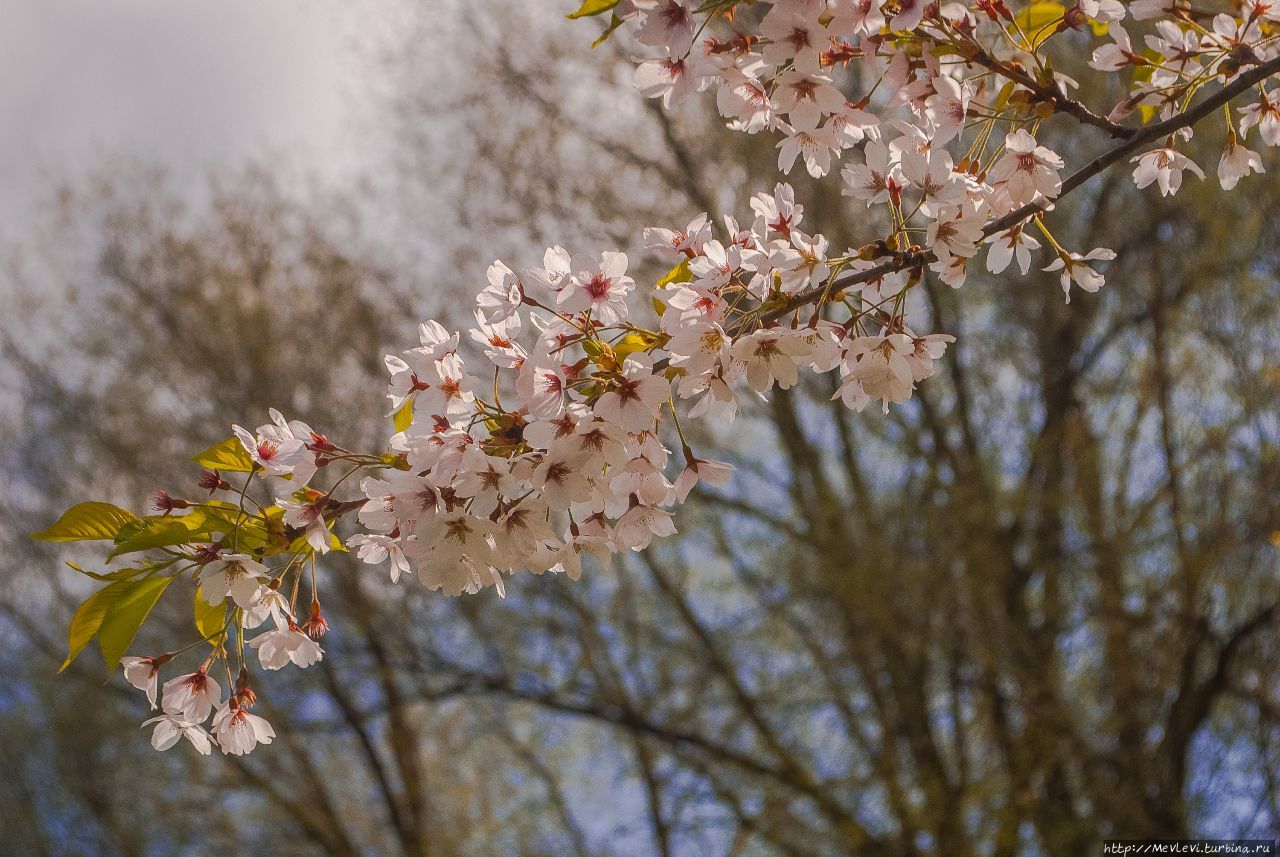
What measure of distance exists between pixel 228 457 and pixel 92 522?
5.4 inches

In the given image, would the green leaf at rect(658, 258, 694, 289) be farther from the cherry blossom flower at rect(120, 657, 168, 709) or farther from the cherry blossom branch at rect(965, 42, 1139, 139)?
the cherry blossom flower at rect(120, 657, 168, 709)

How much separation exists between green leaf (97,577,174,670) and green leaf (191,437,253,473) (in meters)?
0.13

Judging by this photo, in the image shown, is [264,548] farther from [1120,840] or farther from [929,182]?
[1120,840]

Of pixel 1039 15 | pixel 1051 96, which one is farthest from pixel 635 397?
pixel 1039 15

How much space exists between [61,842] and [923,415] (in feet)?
22.4

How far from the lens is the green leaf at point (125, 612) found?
3.10 ft

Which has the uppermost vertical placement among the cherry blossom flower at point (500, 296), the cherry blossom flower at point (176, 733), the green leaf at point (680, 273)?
the green leaf at point (680, 273)

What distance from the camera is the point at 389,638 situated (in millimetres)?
6027

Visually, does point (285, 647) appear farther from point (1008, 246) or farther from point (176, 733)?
point (1008, 246)

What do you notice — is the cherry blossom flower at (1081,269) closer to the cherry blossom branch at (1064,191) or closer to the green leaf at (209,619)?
the cherry blossom branch at (1064,191)

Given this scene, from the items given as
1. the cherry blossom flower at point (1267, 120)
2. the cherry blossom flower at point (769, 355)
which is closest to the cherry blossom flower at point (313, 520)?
the cherry blossom flower at point (769, 355)

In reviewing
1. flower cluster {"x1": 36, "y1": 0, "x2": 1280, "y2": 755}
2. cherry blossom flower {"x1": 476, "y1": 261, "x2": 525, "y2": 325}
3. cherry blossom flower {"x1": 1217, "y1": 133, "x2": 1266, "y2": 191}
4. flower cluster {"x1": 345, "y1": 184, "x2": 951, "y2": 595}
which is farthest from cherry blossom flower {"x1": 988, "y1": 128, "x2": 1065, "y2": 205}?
cherry blossom flower {"x1": 476, "y1": 261, "x2": 525, "y2": 325}

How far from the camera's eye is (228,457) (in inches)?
42.1

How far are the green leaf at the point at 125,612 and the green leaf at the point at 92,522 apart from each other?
5 cm
